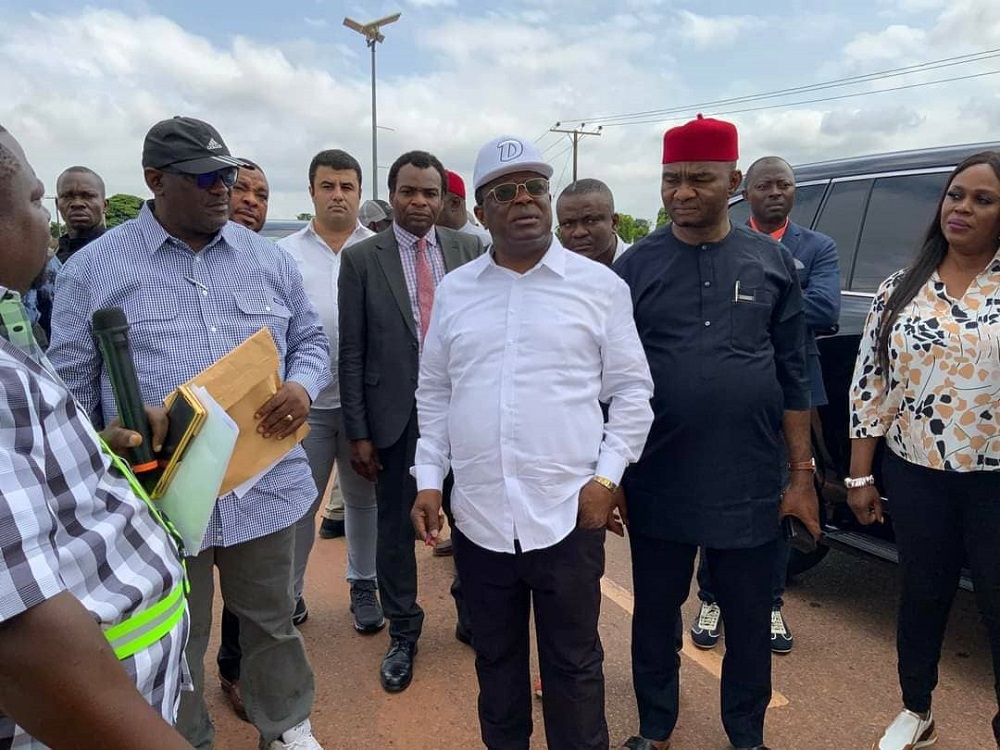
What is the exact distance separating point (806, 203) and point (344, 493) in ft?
9.50

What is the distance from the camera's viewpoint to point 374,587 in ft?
11.0

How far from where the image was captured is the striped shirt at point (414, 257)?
288cm

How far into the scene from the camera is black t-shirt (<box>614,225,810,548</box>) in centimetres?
207

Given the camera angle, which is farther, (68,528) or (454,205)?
(454,205)

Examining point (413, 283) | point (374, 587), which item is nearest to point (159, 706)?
point (413, 283)

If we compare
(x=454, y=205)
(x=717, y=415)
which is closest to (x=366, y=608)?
(x=717, y=415)

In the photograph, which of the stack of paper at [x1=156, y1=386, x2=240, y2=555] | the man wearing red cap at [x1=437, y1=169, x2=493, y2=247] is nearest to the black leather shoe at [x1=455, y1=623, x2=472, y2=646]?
the stack of paper at [x1=156, y1=386, x2=240, y2=555]

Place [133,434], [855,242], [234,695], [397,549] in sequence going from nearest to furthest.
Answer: [133,434] → [234,695] → [397,549] → [855,242]

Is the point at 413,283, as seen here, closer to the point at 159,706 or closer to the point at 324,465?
the point at 324,465

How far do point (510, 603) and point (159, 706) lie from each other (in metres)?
1.10

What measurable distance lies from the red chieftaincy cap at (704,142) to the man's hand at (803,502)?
1.00 meters

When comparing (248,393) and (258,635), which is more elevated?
(248,393)

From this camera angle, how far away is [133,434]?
139 cm

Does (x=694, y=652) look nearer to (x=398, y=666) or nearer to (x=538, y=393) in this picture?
(x=398, y=666)
